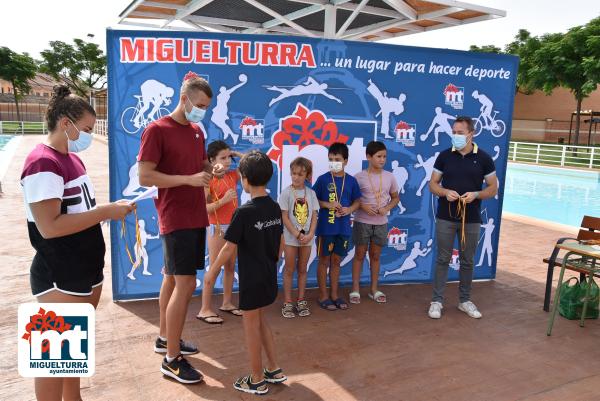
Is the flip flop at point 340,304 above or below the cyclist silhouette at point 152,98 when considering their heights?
below

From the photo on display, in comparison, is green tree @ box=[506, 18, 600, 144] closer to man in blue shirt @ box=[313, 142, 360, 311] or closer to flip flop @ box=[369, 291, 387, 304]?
flip flop @ box=[369, 291, 387, 304]

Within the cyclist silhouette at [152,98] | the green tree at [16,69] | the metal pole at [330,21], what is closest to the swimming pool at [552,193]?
the metal pole at [330,21]

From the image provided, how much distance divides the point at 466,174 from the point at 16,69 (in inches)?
1923

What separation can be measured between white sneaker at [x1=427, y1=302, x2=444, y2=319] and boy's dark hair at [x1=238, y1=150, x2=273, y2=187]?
2442mm

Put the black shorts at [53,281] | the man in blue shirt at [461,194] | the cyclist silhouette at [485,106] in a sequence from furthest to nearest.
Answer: the cyclist silhouette at [485,106]
the man in blue shirt at [461,194]
the black shorts at [53,281]

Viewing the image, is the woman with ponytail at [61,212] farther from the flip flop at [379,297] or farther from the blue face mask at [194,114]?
the flip flop at [379,297]

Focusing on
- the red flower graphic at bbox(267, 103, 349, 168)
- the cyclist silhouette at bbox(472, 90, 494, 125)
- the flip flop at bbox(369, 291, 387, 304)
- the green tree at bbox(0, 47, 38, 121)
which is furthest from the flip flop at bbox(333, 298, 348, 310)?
the green tree at bbox(0, 47, 38, 121)

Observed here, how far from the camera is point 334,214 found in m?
4.57

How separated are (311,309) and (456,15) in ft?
16.0

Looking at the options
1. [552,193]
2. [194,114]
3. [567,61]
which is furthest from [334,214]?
[567,61]

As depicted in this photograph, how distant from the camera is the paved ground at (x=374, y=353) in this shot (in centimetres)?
315

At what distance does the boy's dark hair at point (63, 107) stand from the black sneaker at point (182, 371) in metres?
1.75

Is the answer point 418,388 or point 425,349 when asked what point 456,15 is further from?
point 418,388

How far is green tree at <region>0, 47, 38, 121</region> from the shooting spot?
4238 centimetres
